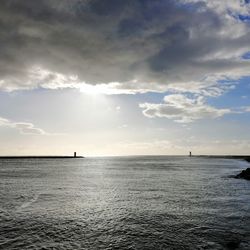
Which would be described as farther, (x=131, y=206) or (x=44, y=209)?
(x=131, y=206)

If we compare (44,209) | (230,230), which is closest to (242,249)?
(230,230)

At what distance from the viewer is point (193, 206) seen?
27.8 metres

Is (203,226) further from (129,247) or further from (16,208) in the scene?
(16,208)

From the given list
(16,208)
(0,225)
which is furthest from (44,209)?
(0,225)

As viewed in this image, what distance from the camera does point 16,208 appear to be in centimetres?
2634

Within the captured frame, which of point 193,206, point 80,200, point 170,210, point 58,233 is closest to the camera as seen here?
point 58,233

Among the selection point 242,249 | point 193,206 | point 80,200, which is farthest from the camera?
point 80,200

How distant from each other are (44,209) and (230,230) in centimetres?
1600

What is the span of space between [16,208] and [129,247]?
1497 centimetres

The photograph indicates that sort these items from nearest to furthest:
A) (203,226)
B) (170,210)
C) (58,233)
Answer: (58,233)
(203,226)
(170,210)

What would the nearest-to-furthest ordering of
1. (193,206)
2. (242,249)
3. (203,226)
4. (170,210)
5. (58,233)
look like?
(242,249) < (58,233) < (203,226) < (170,210) < (193,206)

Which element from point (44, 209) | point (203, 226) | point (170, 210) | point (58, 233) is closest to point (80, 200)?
point (44, 209)

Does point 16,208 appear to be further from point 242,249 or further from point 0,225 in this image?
point 242,249

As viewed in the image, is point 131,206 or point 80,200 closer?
point 131,206
